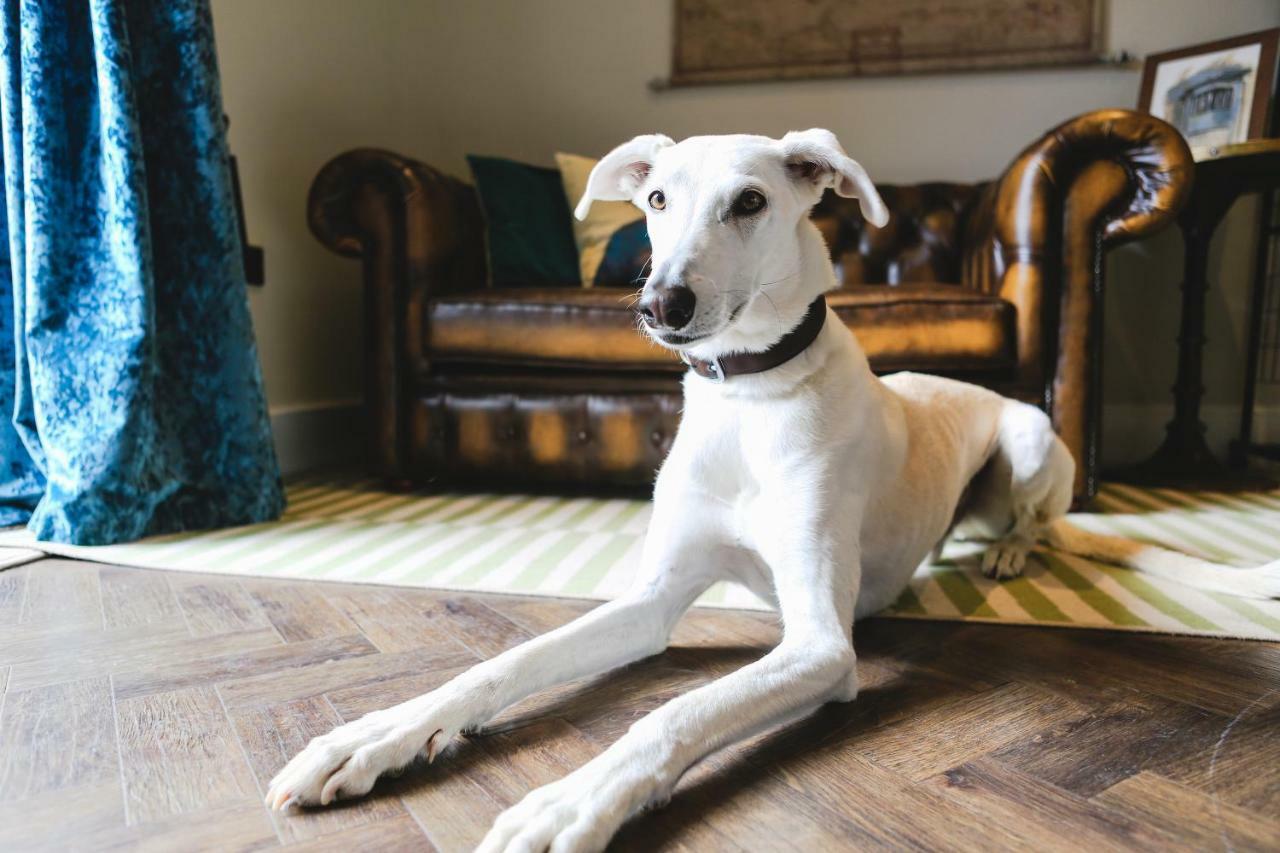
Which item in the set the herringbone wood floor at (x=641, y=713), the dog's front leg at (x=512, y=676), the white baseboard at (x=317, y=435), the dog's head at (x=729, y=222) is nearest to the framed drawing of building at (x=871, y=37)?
the white baseboard at (x=317, y=435)

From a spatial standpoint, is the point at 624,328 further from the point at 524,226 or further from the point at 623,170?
the point at 623,170

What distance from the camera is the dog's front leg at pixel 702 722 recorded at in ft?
2.86

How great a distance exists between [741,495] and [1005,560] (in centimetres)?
88

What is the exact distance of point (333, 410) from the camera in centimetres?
374

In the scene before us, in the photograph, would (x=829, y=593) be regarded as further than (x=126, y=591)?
No

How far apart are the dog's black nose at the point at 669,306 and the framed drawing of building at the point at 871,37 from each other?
334 centimetres

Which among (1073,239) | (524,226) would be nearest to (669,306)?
(1073,239)

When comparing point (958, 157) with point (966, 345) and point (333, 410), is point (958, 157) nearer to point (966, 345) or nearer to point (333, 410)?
point (966, 345)

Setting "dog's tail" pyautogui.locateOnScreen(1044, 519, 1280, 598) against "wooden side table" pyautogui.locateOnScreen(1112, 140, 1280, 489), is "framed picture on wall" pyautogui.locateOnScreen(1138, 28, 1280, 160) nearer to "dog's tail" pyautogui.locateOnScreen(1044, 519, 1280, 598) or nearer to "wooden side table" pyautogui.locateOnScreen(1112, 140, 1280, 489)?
"wooden side table" pyautogui.locateOnScreen(1112, 140, 1280, 489)

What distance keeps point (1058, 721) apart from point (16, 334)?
2.57m

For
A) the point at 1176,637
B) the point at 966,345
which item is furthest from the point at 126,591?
the point at 966,345

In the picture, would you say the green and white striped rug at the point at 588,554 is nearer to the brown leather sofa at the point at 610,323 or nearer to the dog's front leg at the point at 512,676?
the brown leather sofa at the point at 610,323

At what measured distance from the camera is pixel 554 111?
438 centimetres

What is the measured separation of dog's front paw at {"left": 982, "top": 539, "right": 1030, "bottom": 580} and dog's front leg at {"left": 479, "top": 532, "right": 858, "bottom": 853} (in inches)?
30.6
